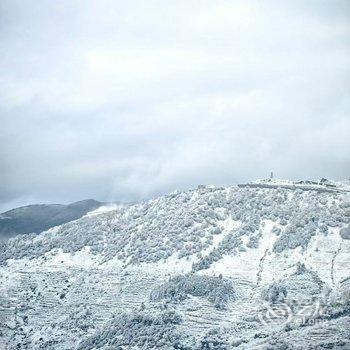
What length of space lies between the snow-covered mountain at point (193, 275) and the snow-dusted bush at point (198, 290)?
142 mm

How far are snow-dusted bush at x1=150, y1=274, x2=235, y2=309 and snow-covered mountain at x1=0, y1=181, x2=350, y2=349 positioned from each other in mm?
142

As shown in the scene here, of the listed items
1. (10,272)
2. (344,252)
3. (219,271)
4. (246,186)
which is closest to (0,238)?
(10,272)

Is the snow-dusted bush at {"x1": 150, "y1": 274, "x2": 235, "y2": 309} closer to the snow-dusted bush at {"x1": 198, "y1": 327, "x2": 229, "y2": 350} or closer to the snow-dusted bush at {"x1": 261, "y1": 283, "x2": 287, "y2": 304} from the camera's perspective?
the snow-dusted bush at {"x1": 261, "y1": 283, "x2": 287, "y2": 304}

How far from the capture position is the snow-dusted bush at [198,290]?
253 feet

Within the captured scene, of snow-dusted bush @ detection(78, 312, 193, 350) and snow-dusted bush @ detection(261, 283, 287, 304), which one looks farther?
snow-dusted bush @ detection(261, 283, 287, 304)

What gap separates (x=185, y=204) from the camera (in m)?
107

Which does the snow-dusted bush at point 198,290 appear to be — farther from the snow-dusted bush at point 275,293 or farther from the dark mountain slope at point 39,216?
the dark mountain slope at point 39,216

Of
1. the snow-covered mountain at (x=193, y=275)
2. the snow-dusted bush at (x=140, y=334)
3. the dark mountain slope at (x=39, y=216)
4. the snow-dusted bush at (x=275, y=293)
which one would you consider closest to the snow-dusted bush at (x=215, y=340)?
the snow-covered mountain at (x=193, y=275)

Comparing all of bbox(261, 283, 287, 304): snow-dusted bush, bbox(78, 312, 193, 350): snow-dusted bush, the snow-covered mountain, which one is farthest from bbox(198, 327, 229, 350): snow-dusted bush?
bbox(261, 283, 287, 304): snow-dusted bush

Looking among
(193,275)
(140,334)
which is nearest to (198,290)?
(193,275)

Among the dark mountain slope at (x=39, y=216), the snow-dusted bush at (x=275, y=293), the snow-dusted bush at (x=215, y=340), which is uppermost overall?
the dark mountain slope at (x=39, y=216)

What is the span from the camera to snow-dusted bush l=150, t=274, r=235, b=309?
77188 millimetres

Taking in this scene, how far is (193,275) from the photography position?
8319 cm

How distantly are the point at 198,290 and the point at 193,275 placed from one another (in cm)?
422
